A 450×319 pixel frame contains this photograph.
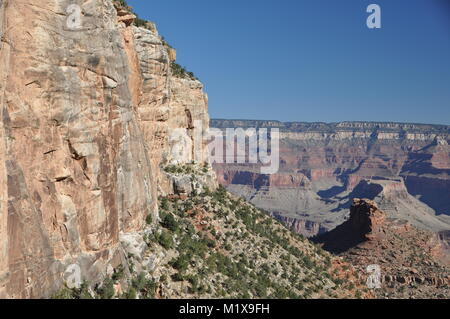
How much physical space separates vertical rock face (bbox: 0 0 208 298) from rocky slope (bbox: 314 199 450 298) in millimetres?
45131

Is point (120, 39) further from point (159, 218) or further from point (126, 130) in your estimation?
point (159, 218)

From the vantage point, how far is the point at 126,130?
28016mm

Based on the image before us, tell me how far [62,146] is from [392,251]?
2571 inches

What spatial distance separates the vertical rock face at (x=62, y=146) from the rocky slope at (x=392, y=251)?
4513cm

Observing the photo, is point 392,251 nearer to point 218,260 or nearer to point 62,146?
point 218,260

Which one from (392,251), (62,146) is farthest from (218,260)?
(392,251)

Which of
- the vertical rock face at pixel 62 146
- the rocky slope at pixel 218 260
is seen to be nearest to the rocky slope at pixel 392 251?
the rocky slope at pixel 218 260

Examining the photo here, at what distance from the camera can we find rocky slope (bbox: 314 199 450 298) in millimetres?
68750

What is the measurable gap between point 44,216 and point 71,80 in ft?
18.3

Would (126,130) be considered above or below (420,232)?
above

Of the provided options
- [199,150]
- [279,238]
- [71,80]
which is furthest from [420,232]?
[71,80]

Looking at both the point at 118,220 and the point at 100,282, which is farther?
the point at 118,220

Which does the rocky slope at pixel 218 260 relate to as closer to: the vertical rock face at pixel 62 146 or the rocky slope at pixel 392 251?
the vertical rock face at pixel 62 146

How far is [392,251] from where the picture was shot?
3081 inches
